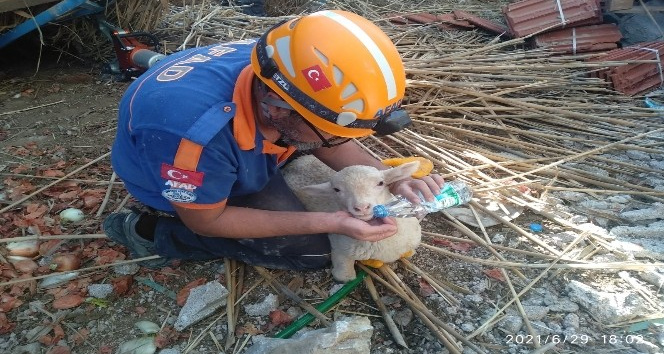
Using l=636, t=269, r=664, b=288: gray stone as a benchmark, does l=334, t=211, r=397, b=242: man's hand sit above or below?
above

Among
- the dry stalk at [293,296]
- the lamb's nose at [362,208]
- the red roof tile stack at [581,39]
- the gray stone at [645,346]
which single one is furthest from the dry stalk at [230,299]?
the red roof tile stack at [581,39]

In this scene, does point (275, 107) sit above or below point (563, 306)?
above

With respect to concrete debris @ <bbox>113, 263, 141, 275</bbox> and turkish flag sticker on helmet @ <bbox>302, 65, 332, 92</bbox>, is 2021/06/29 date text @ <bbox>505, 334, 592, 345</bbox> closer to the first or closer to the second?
turkish flag sticker on helmet @ <bbox>302, 65, 332, 92</bbox>

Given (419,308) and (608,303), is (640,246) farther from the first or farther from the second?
(419,308)

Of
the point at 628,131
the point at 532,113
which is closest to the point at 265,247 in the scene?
the point at 532,113

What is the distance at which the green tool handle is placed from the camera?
8.38 feet

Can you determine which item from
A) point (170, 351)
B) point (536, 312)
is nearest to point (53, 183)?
point (170, 351)

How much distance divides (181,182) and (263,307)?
0.89 meters

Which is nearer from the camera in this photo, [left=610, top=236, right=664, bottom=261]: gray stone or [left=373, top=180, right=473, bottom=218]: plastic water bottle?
[left=373, top=180, right=473, bottom=218]: plastic water bottle

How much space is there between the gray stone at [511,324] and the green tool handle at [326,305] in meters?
0.76

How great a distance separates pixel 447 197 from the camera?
2730 mm

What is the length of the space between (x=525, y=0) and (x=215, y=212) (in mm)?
5063

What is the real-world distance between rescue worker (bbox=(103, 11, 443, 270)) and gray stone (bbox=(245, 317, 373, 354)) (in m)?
0.41

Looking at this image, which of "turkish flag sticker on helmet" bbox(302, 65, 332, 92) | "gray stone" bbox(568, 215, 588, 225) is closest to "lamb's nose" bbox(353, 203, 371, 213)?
"turkish flag sticker on helmet" bbox(302, 65, 332, 92)
